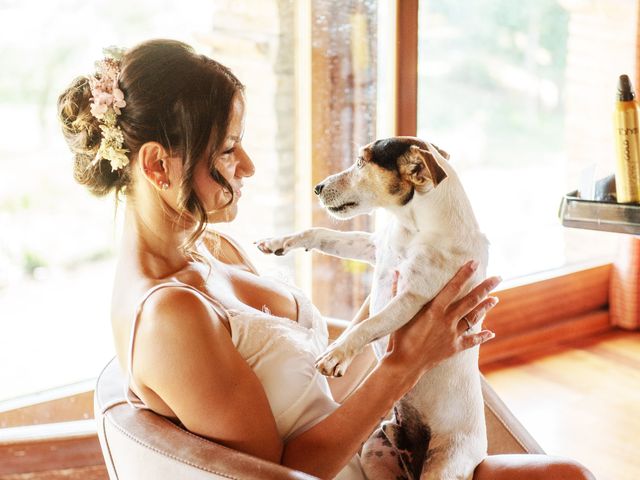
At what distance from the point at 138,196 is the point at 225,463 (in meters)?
0.53

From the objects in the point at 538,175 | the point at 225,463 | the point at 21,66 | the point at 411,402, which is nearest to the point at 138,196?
the point at 225,463

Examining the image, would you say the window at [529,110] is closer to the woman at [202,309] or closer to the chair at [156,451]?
the woman at [202,309]

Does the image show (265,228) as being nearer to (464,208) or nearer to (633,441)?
(464,208)

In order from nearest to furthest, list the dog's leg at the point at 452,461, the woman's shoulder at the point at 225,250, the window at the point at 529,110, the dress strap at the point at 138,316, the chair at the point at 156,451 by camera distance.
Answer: the chair at the point at 156,451
the dress strap at the point at 138,316
the dog's leg at the point at 452,461
the woman's shoulder at the point at 225,250
the window at the point at 529,110

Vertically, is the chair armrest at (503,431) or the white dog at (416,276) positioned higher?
the white dog at (416,276)

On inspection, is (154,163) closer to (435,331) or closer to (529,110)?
(435,331)

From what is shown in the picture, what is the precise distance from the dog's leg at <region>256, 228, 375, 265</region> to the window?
1508mm

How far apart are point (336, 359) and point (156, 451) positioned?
329 millimetres

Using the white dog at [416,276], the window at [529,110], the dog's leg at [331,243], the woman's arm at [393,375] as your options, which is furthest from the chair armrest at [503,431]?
the window at [529,110]

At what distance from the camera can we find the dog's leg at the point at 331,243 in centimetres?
160

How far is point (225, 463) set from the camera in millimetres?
1186

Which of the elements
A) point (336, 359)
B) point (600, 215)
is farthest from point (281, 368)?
point (600, 215)

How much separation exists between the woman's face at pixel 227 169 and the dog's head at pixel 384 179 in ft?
0.51

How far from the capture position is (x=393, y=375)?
1393 millimetres
